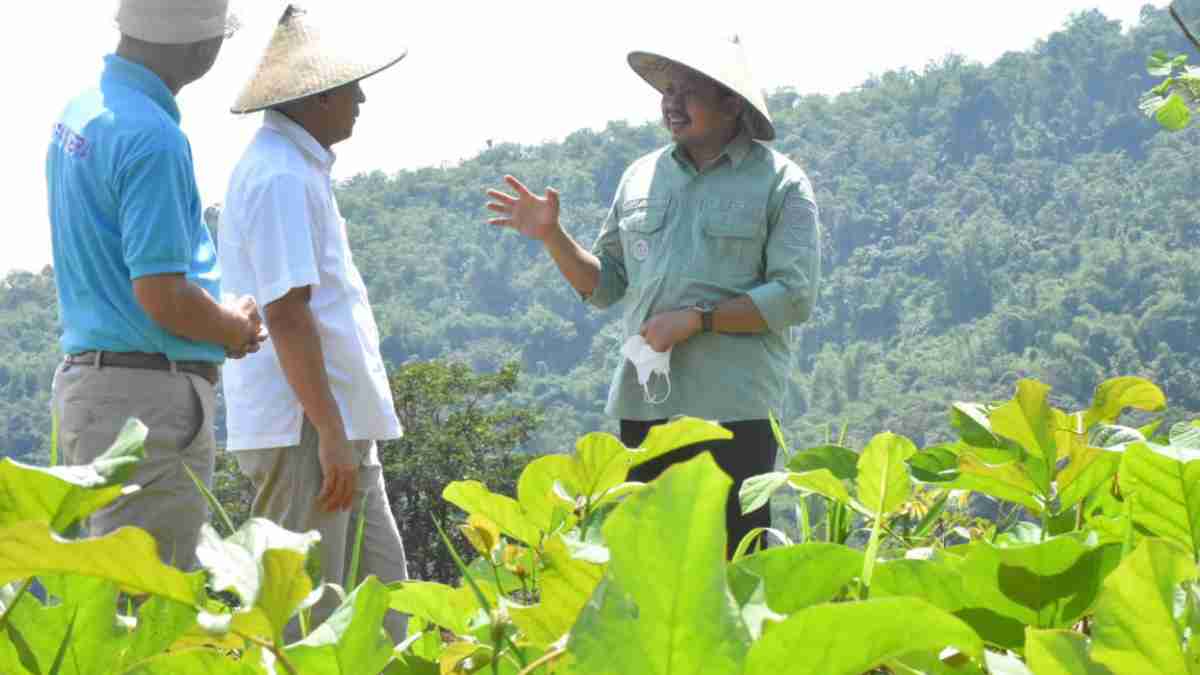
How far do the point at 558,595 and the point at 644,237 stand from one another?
2.40 metres

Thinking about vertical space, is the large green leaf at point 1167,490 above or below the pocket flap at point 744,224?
above

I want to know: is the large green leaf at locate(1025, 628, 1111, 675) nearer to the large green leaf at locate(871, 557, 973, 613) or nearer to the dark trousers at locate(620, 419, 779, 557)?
the large green leaf at locate(871, 557, 973, 613)

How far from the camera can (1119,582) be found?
224mm

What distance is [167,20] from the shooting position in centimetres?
194

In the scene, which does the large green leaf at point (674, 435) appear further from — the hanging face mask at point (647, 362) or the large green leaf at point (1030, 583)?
the hanging face mask at point (647, 362)

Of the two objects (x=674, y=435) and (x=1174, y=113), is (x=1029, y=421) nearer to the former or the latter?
(x=674, y=435)

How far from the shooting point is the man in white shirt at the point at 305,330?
1.98 m

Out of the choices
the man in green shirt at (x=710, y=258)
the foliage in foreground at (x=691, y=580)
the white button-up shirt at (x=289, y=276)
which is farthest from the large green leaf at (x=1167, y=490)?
the man in green shirt at (x=710, y=258)

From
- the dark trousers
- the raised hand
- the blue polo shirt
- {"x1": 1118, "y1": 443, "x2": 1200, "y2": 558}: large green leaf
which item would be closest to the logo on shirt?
the blue polo shirt

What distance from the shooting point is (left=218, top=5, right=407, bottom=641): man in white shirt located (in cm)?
198

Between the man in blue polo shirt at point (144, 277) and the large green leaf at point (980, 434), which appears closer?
the large green leaf at point (980, 434)

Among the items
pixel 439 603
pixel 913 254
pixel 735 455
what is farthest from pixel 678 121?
pixel 913 254

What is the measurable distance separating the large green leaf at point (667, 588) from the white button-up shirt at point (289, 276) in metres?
1.81

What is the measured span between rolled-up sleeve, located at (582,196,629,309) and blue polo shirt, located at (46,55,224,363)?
0.89 meters
